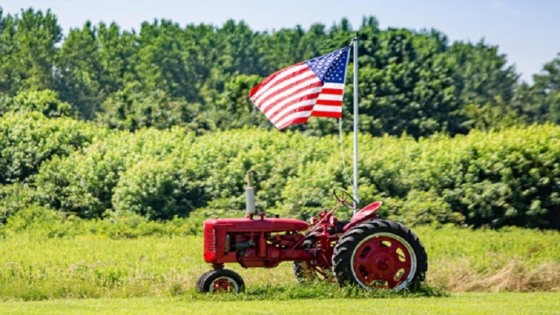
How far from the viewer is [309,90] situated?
1675cm

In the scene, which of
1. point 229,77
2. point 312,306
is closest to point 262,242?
point 312,306

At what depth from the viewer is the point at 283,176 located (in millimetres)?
32594

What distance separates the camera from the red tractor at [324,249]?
14.5 metres

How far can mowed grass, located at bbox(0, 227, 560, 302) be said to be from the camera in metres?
16.0

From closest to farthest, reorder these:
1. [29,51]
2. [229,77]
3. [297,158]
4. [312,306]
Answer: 1. [312,306]
2. [297,158]
3. [29,51]
4. [229,77]

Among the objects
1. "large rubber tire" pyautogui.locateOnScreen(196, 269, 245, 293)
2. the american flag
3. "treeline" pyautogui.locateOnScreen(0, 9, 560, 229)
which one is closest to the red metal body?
"large rubber tire" pyautogui.locateOnScreen(196, 269, 245, 293)

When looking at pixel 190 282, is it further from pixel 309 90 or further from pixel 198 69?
pixel 198 69

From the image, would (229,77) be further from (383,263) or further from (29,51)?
(383,263)

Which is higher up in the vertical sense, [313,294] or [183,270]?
[183,270]

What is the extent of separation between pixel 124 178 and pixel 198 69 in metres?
74.9

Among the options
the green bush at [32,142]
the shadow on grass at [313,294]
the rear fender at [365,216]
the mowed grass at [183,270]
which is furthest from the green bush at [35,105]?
the shadow on grass at [313,294]

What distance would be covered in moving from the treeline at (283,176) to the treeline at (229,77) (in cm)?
1090

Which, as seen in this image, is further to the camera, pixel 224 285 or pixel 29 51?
pixel 29 51

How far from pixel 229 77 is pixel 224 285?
3501 inches
